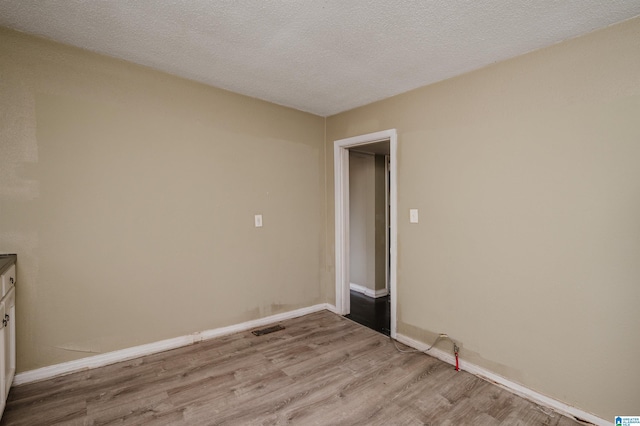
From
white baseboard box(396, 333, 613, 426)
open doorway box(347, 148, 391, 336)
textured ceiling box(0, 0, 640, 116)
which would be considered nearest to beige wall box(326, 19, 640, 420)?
white baseboard box(396, 333, 613, 426)

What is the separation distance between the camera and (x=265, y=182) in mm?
3271

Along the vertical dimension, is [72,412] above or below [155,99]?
below

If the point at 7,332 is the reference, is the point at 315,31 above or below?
above

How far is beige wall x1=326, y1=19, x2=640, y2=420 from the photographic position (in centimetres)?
177

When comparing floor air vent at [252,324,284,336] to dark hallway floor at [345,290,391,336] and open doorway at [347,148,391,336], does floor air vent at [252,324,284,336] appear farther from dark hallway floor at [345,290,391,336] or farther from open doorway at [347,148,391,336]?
open doorway at [347,148,391,336]

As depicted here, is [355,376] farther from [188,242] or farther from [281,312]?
[188,242]

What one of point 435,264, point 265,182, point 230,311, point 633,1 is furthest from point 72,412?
point 633,1

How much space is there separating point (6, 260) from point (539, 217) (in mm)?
3575

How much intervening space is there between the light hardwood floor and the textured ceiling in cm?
244

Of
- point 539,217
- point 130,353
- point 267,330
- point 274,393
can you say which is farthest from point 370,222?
point 130,353

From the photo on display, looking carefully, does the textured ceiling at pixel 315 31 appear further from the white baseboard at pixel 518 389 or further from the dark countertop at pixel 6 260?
the white baseboard at pixel 518 389

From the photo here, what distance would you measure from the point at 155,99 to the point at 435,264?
2.88 m

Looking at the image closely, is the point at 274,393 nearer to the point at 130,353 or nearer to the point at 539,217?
the point at 130,353

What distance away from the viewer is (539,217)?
2066mm
